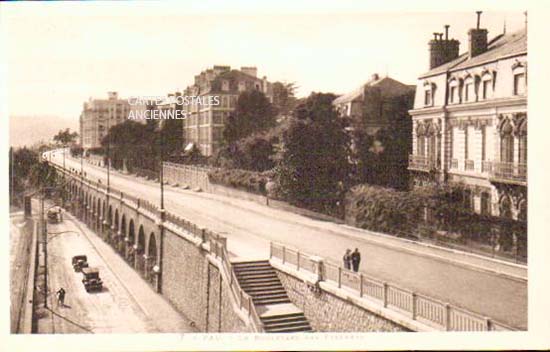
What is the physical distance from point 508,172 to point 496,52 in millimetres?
1742

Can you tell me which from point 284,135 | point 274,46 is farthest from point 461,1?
point 284,135

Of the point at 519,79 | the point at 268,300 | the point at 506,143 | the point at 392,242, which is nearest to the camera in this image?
the point at 519,79

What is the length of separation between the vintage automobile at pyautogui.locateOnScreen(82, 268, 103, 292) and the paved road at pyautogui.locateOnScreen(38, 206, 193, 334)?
0.10m

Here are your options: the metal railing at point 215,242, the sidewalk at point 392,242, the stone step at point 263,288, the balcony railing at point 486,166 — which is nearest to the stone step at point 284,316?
the metal railing at point 215,242

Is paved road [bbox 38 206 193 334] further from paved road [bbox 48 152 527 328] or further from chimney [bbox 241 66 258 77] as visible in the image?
chimney [bbox 241 66 258 77]

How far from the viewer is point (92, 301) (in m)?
9.59

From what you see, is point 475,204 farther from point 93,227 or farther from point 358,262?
point 93,227

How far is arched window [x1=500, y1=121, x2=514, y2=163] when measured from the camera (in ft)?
28.2

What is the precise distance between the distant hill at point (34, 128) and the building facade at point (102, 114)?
28 cm

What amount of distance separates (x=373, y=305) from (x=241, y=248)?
2.78 metres

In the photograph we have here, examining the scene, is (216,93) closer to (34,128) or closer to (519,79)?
(34,128)

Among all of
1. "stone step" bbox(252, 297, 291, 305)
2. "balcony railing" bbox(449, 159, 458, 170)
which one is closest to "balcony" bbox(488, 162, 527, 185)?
"balcony railing" bbox(449, 159, 458, 170)

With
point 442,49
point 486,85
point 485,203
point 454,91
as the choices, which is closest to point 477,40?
point 442,49

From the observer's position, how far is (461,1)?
28.3 ft
